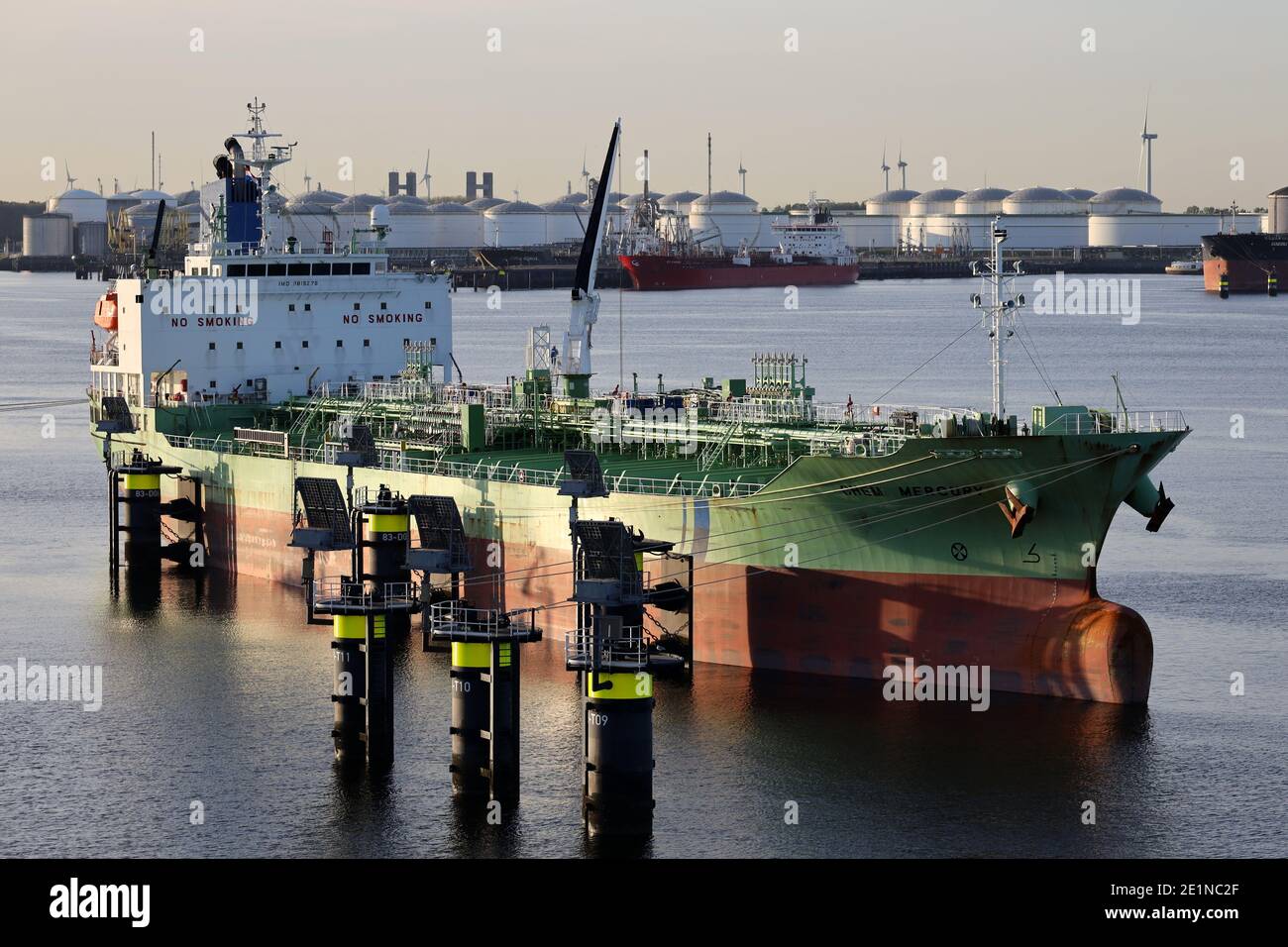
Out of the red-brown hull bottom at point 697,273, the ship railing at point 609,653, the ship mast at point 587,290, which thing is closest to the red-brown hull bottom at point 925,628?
the ship railing at point 609,653

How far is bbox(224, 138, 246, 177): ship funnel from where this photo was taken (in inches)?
1978

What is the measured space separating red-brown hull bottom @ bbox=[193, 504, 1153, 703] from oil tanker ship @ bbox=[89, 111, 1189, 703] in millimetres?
38

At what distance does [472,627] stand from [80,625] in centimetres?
1628

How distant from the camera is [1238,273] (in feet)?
564

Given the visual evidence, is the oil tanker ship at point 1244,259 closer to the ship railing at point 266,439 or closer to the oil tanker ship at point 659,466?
the oil tanker ship at point 659,466

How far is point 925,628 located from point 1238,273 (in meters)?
149

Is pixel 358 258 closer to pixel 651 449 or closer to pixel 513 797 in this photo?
pixel 651 449

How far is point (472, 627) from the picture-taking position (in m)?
26.4

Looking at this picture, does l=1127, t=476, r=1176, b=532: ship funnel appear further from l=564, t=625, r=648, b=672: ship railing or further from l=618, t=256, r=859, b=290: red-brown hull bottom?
l=618, t=256, r=859, b=290: red-brown hull bottom

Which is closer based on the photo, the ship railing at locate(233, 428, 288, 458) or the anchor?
the anchor

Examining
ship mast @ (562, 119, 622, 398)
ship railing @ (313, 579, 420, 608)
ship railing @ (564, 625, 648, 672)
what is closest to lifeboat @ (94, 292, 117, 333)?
ship mast @ (562, 119, 622, 398)
